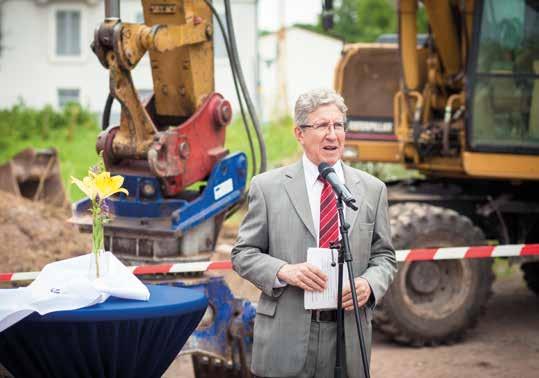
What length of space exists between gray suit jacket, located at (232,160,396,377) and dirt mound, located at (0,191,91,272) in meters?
7.22

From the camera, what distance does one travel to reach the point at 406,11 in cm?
1009

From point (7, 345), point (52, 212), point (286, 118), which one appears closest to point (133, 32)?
point (7, 345)

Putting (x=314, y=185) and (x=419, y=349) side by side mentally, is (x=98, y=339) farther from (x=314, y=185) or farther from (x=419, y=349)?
(x=419, y=349)

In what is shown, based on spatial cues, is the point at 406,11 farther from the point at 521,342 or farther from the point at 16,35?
the point at 16,35

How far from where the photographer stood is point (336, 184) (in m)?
4.30

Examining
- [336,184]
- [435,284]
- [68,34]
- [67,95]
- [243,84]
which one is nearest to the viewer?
[336,184]

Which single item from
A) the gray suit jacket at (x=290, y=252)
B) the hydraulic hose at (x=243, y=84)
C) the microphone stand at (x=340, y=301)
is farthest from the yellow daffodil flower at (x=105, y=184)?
the hydraulic hose at (x=243, y=84)

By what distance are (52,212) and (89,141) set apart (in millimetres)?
12954

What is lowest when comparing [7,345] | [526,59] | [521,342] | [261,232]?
[521,342]

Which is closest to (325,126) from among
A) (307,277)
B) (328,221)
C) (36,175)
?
(328,221)

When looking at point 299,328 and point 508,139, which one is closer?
point 299,328

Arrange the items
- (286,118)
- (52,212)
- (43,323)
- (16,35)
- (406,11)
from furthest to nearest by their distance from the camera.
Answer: (16,35) → (286,118) → (52,212) → (406,11) → (43,323)

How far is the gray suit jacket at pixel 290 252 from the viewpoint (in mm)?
4457

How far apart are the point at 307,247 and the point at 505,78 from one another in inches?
202
